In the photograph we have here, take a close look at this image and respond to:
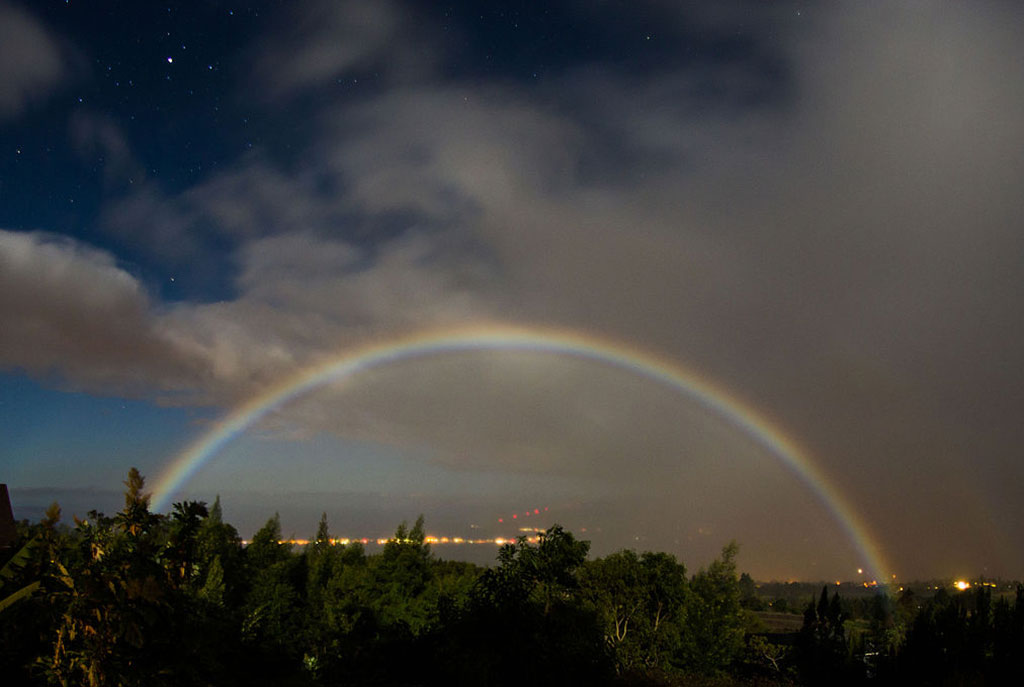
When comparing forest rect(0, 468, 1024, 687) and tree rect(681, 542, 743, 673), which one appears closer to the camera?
forest rect(0, 468, 1024, 687)

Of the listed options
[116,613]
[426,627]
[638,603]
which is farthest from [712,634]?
[116,613]

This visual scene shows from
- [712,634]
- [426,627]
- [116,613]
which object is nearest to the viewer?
[116,613]

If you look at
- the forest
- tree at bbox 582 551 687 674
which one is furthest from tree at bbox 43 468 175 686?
tree at bbox 582 551 687 674

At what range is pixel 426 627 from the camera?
2903 cm

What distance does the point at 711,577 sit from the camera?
3575 centimetres

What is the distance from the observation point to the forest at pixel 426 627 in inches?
235

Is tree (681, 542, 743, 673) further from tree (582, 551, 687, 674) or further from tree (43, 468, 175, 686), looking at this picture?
tree (43, 468, 175, 686)

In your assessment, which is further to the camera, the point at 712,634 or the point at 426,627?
the point at 426,627

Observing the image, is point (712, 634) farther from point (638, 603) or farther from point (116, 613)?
point (116, 613)

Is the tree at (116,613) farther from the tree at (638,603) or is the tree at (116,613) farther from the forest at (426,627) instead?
the tree at (638,603)

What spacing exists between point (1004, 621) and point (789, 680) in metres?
9.31

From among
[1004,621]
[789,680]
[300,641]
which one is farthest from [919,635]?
[300,641]

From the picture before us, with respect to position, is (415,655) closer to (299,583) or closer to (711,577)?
(711,577)

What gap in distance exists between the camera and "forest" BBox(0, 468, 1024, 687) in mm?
5969
